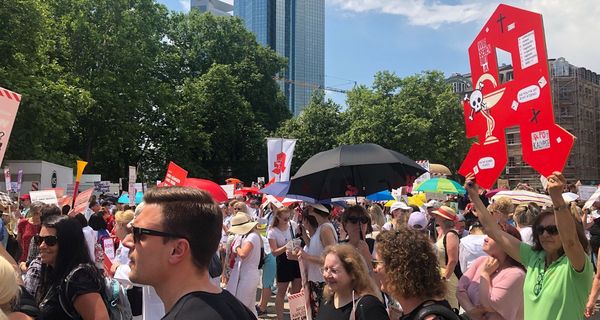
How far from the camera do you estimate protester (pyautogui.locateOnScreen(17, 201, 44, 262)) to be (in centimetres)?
793

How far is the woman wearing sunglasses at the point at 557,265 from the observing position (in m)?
3.02

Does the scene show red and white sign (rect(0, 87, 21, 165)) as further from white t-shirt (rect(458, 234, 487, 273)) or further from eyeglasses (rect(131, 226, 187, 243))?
white t-shirt (rect(458, 234, 487, 273))

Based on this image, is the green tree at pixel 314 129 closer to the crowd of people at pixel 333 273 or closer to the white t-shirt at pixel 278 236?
the white t-shirt at pixel 278 236

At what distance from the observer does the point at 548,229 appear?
338 cm

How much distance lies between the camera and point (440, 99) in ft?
147

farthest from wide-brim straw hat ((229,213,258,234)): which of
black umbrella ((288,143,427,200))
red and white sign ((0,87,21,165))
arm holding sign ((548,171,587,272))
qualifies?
arm holding sign ((548,171,587,272))

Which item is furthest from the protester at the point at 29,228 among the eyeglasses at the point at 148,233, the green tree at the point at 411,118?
the green tree at the point at 411,118

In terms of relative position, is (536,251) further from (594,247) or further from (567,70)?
(567,70)

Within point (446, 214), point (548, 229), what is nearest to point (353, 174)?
point (446, 214)

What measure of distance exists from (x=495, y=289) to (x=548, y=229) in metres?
0.74

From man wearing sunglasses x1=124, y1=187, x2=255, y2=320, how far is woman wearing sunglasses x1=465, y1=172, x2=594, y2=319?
6.56 feet

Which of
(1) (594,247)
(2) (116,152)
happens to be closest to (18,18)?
(2) (116,152)

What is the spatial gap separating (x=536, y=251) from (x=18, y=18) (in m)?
23.2

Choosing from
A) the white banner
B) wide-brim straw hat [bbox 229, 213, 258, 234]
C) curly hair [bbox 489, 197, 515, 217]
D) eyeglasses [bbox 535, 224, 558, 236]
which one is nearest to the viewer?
eyeglasses [bbox 535, 224, 558, 236]
